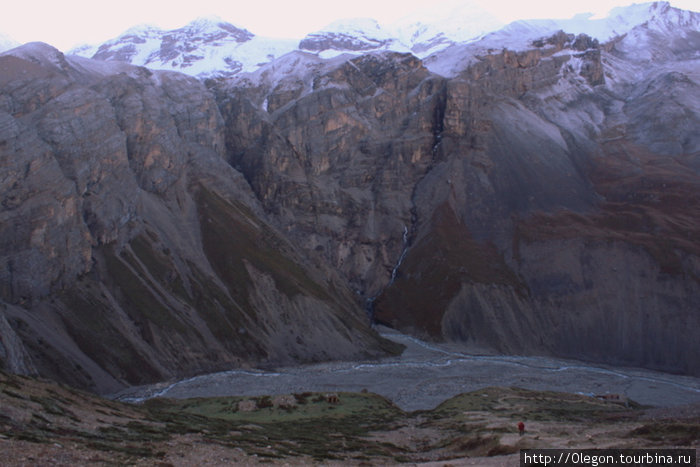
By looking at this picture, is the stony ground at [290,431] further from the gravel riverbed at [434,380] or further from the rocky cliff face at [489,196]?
the rocky cliff face at [489,196]

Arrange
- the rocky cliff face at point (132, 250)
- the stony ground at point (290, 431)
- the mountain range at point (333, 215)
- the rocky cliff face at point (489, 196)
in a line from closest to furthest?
1. the stony ground at point (290, 431)
2. the rocky cliff face at point (132, 250)
3. the mountain range at point (333, 215)
4. the rocky cliff face at point (489, 196)

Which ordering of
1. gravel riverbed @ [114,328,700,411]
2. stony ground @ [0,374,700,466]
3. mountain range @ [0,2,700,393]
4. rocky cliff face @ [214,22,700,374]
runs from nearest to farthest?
stony ground @ [0,374,700,466] → gravel riverbed @ [114,328,700,411] → mountain range @ [0,2,700,393] → rocky cliff face @ [214,22,700,374]

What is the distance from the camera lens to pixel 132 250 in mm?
93125

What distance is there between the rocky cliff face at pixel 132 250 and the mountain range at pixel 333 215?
33 cm

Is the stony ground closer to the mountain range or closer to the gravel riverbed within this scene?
the gravel riverbed

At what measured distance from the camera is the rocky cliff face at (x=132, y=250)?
7356 centimetres

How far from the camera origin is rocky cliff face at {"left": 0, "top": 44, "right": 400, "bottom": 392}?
73562mm

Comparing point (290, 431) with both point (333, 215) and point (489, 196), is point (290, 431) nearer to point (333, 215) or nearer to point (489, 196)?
point (333, 215)

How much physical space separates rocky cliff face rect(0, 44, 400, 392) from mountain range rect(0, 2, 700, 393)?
1.07 feet

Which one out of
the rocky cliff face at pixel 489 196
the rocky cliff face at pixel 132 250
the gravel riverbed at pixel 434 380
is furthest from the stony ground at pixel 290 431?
the rocky cliff face at pixel 489 196

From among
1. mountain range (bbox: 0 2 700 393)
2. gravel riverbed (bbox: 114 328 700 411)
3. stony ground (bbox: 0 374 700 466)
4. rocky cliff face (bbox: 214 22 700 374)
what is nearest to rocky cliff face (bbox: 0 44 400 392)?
mountain range (bbox: 0 2 700 393)

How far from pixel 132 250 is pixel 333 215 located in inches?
2179

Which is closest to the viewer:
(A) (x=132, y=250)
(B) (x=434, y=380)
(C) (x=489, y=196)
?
(B) (x=434, y=380)

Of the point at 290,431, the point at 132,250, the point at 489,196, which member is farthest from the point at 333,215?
the point at 290,431
